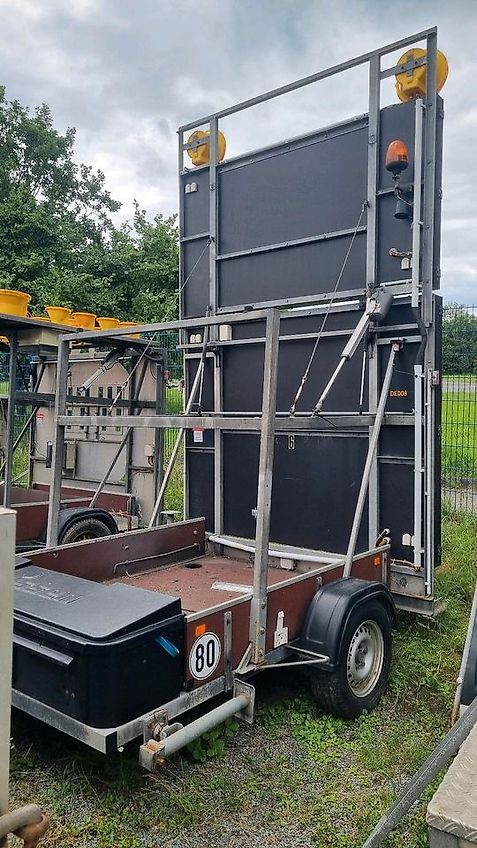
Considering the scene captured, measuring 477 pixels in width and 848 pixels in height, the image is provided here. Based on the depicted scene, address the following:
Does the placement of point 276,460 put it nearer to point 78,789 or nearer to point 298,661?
point 298,661

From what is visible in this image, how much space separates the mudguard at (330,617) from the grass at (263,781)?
0.40 metres

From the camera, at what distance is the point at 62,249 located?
15484 mm

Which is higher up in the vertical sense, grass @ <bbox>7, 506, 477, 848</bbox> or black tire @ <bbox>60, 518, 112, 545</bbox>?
black tire @ <bbox>60, 518, 112, 545</bbox>

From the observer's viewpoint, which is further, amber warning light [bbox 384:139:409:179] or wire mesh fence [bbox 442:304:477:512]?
wire mesh fence [bbox 442:304:477:512]

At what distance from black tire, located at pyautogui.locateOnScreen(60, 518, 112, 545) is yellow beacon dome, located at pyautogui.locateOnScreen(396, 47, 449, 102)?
3891mm

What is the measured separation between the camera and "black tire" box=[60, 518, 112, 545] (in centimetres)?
496

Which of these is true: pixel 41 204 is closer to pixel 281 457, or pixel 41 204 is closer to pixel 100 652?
pixel 281 457

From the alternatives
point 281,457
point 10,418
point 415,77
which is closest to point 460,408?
point 281,457

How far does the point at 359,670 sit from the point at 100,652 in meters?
1.68

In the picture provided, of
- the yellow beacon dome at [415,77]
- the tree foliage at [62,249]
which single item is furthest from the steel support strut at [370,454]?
the tree foliage at [62,249]

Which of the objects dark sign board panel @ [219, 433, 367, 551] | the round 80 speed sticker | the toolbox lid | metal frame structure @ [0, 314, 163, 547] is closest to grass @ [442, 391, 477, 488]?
dark sign board panel @ [219, 433, 367, 551]

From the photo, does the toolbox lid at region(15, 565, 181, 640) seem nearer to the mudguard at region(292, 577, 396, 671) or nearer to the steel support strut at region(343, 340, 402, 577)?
the mudguard at region(292, 577, 396, 671)

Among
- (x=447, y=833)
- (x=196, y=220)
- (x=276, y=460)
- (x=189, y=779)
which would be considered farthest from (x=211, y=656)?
(x=196, y=220)

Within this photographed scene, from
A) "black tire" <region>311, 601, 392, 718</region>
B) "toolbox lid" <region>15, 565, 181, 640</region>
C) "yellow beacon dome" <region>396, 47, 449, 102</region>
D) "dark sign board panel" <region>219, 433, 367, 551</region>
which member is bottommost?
"black tire" <region>311, 601, 392, 718</region>
